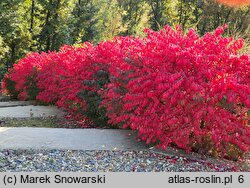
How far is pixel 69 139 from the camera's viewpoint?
756 cm

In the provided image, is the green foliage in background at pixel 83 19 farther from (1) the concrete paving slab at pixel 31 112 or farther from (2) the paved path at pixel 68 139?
(2) the paved path at pixel 68 139

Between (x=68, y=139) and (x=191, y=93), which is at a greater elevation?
(x=191, y=93)

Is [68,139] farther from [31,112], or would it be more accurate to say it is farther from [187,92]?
[31,112]

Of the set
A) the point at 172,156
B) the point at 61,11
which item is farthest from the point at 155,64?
the point at 61,11

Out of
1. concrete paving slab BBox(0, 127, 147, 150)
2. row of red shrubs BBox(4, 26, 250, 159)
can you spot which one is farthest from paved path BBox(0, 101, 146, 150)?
row of red shrubs BBox(4, 26, 250, 159)

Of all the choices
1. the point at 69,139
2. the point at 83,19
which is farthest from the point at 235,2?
the point at 69,139

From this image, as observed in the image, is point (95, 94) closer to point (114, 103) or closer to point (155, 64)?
point (114, 103)

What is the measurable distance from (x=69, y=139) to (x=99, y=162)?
141 centimetres

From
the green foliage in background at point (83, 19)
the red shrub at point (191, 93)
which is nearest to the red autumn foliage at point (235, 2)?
the green foliage in background at point (83, 19)

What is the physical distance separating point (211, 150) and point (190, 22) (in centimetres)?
3326

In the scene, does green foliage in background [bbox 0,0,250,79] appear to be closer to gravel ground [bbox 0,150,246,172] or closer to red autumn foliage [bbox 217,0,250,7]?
red autumn foliage [bbox 217,0,250,7]

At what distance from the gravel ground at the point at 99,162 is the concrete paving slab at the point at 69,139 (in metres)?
0.29

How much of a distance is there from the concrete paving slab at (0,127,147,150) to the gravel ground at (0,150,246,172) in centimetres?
29

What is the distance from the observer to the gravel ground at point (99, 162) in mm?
6013
